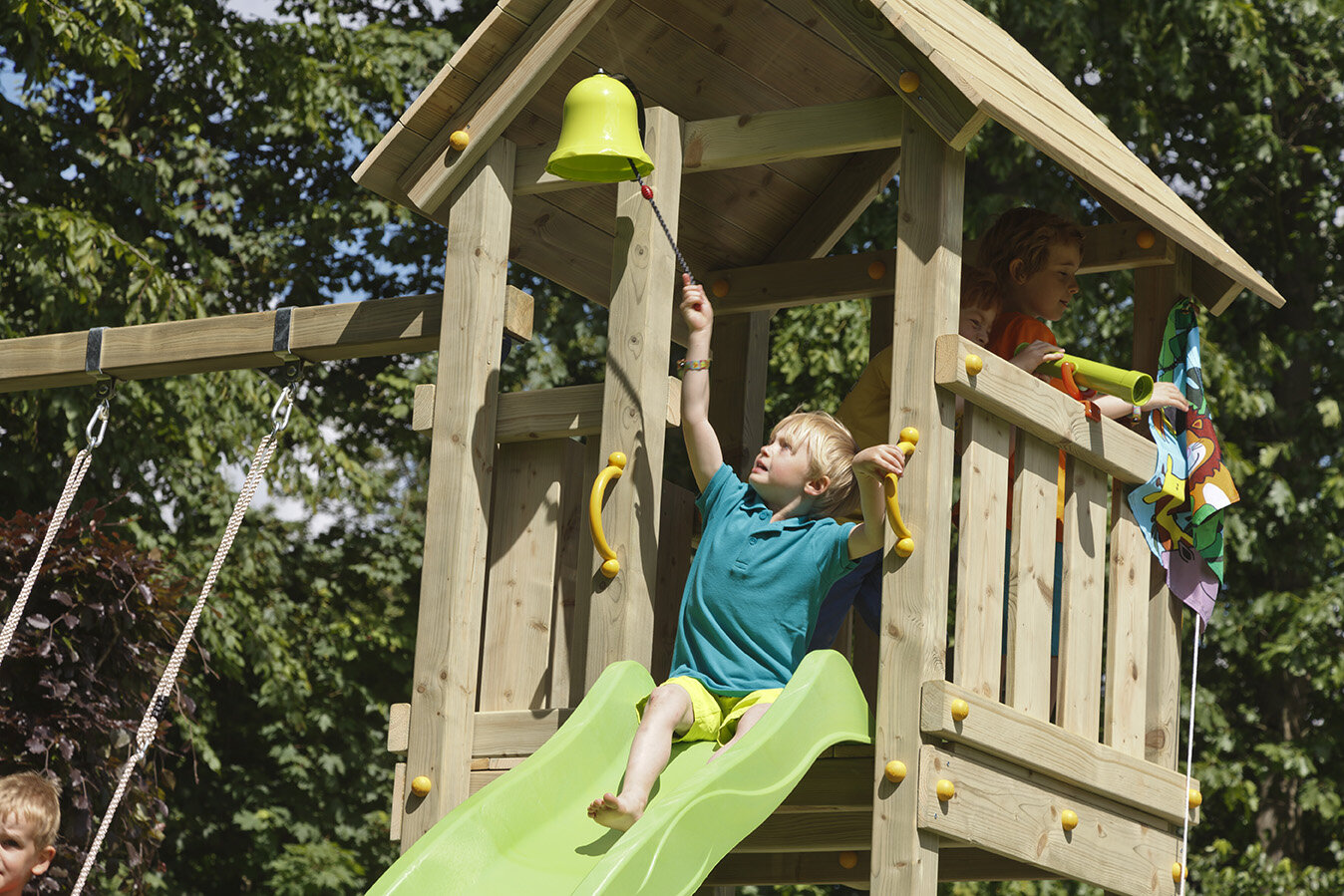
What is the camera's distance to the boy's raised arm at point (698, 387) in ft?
14.9

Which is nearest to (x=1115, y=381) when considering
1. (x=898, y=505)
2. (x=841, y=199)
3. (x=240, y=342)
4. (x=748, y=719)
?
(x=898, y=505)

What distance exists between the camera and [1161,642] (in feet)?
17.0

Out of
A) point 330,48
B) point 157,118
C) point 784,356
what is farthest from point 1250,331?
point 157,118

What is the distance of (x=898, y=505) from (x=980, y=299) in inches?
59.7

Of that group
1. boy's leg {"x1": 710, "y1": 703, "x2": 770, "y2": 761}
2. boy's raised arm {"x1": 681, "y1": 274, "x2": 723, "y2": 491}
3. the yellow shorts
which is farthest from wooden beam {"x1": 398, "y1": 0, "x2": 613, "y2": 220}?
boy's leg {"x1": 710, "y1": 703, "x2": 770, "y2": 761}

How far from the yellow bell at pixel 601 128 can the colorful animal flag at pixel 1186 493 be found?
1843 millimetres

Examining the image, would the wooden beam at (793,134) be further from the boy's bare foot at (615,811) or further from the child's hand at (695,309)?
Answer: the boy's bare foot at (615,811)

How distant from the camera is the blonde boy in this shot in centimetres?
414

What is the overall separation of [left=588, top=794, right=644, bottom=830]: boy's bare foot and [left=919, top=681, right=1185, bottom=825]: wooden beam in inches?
28.8

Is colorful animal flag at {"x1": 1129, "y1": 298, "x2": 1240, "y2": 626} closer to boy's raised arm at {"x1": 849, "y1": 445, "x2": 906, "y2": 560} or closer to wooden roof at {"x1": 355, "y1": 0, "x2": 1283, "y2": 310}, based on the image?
wooden roof at {"x1": 355, "y1": 0, "x2": 1283, "y2": 310}

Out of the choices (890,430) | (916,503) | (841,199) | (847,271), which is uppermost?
(841,199)

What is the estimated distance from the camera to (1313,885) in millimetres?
11195

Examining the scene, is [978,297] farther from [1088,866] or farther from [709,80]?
[1088,866]

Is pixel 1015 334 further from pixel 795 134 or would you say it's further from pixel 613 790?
pixel 613 790
